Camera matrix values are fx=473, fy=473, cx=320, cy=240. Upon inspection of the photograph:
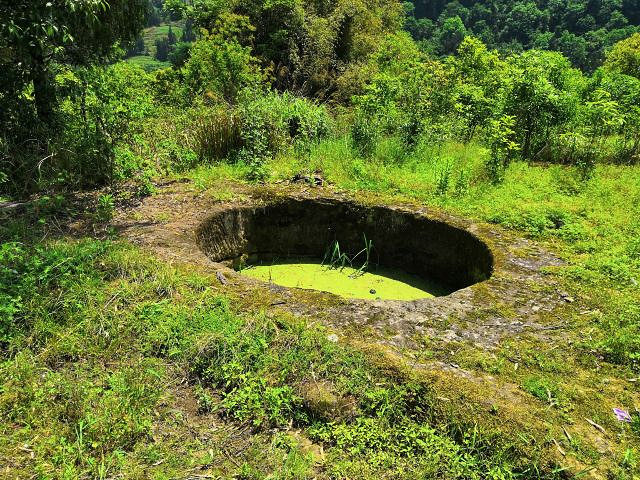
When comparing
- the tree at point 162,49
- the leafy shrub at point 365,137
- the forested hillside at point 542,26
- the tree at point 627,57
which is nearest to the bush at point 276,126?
the leafy shrub at point 365,137

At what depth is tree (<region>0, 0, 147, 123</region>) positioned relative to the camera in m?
4.48

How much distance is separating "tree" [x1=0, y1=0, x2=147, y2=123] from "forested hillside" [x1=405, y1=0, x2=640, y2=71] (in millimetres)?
28696

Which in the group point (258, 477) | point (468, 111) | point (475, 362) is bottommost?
point (258, 477)

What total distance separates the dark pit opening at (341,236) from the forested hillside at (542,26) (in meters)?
29.1

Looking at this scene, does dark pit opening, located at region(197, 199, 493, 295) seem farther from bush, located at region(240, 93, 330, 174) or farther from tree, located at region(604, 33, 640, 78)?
tree, located at region(604, 33, 640, 78)

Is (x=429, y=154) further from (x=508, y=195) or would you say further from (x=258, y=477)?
(x=258, y=477)

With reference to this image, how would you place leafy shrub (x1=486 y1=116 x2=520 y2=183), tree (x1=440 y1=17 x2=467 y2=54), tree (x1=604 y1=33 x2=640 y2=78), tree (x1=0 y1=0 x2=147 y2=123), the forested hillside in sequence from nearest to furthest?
tree (x1=0 y1=0 x2=147 y2=123) < leafy shrub (x1=486 y1=116 x2=520 y2=183) < tree (x1=604 y1=33 x2=640 y2=78) < the forested hillside < tree (x1=440 y1=17 x2=467 y2=54)

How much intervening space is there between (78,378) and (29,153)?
376cm

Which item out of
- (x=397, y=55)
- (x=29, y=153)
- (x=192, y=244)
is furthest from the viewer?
(x=397, y=55)

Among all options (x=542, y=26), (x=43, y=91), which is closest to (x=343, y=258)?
(x=43, y=91)

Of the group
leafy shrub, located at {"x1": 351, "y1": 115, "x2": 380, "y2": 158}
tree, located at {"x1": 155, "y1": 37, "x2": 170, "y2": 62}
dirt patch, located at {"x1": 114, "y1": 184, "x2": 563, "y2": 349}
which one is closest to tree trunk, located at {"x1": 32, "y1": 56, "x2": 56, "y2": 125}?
dirt patch, located at {"x1": 114, "y1": 184, "x2": 563, "y2": 349}

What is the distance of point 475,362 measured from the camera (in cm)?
289

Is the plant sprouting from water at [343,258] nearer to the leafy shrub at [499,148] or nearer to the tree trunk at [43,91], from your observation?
the leafy shrub at [499,148]

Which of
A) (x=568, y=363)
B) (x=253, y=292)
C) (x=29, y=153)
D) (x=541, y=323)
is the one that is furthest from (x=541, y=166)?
(x=29, y=153)
